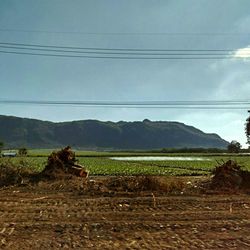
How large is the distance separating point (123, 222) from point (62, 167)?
53.3 ft

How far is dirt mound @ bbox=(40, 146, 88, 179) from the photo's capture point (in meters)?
27.1

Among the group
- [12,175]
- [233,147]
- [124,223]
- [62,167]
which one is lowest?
[124,223]

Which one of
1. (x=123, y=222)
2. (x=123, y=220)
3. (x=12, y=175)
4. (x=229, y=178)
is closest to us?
(x=123, y=222)

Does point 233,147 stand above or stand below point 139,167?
above

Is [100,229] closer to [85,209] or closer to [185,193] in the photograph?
[85,209]

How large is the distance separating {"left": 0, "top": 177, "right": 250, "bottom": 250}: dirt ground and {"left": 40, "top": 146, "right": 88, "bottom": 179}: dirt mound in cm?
755

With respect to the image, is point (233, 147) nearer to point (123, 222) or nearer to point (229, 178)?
point (229, 178)

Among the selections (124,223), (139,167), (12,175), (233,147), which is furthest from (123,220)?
(233,147)

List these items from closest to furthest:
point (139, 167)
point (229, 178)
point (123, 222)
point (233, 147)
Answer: point (123, 222) → point (229, 178) → point (139, 167) → point (233, 147)

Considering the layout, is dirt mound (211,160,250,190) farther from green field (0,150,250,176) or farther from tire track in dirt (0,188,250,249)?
tire track in dirt (0,188,250,249)

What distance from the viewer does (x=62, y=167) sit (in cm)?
2811

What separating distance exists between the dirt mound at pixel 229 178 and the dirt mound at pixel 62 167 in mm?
9027

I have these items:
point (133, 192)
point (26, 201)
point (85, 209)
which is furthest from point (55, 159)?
point (85, 209)

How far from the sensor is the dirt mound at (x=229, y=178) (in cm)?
2323
